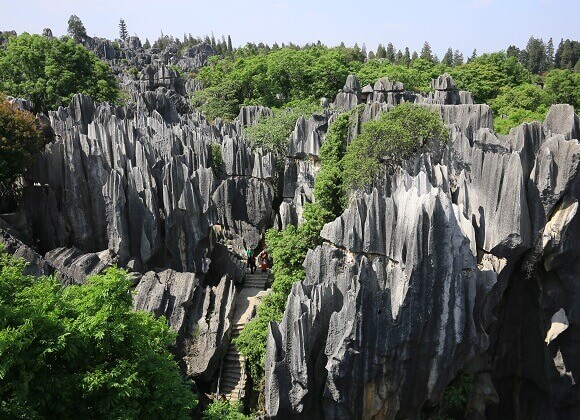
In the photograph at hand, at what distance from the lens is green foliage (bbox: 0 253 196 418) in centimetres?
791

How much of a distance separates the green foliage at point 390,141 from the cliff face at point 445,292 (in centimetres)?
83

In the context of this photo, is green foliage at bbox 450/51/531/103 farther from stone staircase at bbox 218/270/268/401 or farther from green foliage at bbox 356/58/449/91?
stone staircase at bbox 218/270/268/401

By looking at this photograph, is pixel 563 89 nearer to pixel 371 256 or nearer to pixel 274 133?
pixel 274 133

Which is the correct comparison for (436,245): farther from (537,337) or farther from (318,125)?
(318,125)

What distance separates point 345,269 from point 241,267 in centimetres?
777

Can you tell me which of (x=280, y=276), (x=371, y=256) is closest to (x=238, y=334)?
(x=280, y=276)

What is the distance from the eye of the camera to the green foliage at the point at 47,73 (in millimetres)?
34969

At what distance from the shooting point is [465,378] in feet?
48.9

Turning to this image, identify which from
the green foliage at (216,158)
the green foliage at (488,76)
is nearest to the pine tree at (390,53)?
the green foliage at (488,76)

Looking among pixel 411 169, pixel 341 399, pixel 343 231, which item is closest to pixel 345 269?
pixel 343 231

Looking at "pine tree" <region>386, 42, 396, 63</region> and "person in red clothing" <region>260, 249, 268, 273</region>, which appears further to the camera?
"pine tree" <region>386, 42, 396, 63</region>

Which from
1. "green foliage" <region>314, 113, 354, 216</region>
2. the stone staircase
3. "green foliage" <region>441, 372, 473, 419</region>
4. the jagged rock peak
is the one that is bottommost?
"green foliage" <region>441, 372, 473, 419</region>

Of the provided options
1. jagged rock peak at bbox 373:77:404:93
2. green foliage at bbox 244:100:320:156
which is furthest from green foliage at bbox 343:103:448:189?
jagged rock peak at bbox 373:77:404:93

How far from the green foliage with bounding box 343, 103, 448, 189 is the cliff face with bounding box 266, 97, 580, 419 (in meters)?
0.83
